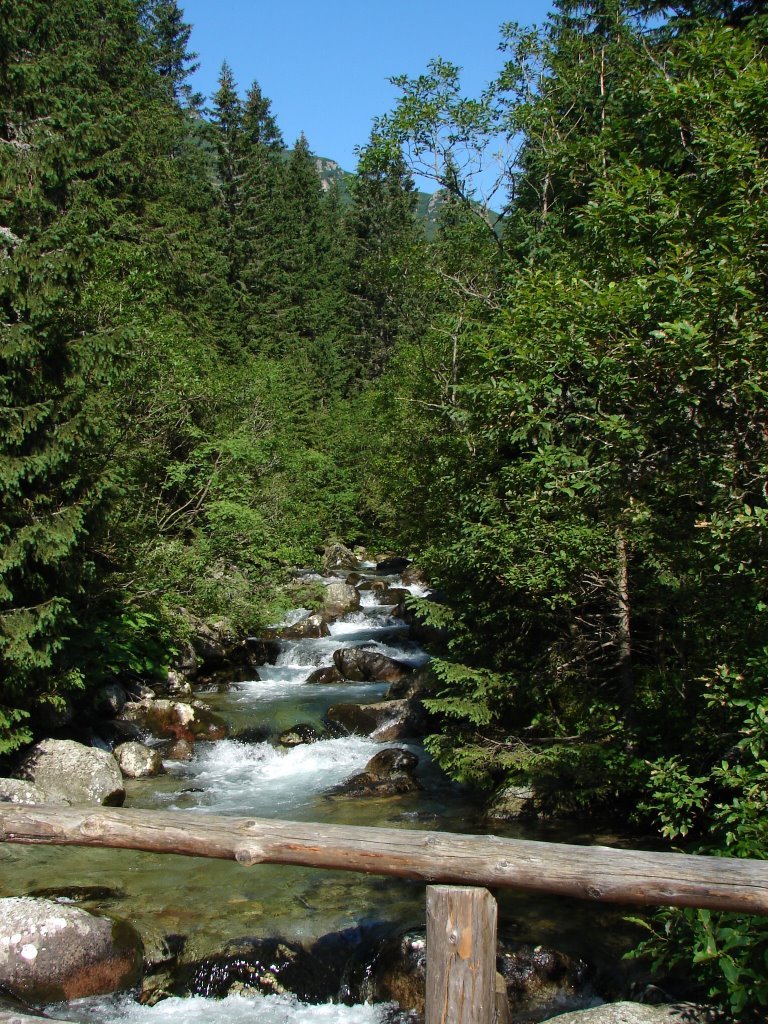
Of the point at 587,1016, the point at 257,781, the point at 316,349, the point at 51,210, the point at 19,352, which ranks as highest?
the point at 316,349

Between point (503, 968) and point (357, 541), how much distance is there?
107ft

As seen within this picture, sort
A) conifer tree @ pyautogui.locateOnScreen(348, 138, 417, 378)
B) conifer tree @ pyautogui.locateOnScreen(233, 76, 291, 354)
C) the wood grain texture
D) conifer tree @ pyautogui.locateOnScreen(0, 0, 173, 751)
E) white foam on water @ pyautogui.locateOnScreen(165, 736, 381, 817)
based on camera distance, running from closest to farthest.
Answer: the wood grain texture, conifer tree @ pyautogui.locateOnScreen(0, 0, 173, 751), white foam on water @ pyautogui.locateOnScreen(165, 736, 381, 817), conifer tree @ pyautogui.locateOnScreen(233, 76, 291, 354), conifer tree @ pyautogui.locateOnScreen(348, 138, 417, 378)

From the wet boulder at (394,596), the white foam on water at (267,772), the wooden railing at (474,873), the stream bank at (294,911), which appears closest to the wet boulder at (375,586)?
the wet boulder at (394,596)

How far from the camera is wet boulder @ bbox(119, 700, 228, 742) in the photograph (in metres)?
14.9

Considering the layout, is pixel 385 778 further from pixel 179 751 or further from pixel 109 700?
pixel 109 700

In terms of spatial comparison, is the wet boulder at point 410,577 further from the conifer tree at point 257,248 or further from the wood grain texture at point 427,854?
the wood grain texture at point 427,854

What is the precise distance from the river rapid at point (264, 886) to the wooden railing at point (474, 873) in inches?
137

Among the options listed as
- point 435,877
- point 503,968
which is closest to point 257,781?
point 503,968

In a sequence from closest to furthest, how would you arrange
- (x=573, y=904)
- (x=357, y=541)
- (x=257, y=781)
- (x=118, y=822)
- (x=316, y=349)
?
(x=118, y=822) → (x=573, y=904) → (x=257, y=781) → (x=357, y=541) → (x=316, y=349)

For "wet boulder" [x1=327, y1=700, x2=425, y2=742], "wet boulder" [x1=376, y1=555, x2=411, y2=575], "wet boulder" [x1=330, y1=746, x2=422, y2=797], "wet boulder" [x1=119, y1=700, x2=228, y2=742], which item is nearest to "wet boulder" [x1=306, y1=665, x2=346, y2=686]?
"wet boulder" [x1=327, y1=700, x2=425, y2=742]

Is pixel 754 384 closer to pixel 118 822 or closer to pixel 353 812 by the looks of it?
pixel 118 822

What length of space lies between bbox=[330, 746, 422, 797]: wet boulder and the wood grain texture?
27.6ft

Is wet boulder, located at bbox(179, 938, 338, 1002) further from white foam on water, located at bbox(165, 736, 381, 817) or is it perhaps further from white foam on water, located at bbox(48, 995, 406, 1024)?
white foam on water, located at bbox(165, 736, 381, 817)

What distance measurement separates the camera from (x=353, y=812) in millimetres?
11594
